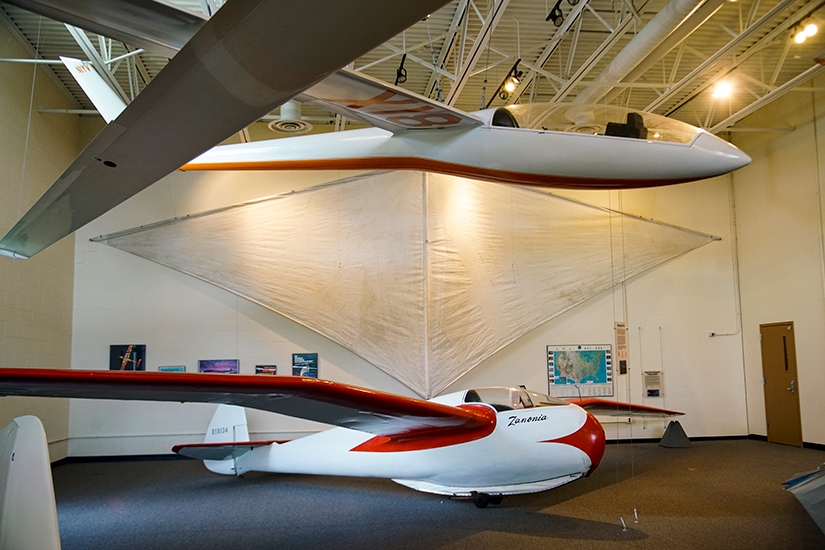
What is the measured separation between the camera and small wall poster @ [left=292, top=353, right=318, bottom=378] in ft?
27.7

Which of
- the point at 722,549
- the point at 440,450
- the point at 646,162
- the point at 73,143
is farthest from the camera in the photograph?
the point at 73,143

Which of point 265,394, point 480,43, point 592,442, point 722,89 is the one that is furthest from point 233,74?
point 722,89

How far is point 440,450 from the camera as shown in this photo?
16.4 feet

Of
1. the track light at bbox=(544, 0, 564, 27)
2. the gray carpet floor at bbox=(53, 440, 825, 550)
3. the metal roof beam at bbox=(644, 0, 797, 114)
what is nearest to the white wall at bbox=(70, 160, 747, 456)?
the gray carpet floor at bbox=(53, 440, 825, 550)

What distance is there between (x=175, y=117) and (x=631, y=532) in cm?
429

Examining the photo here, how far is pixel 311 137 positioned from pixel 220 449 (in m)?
3.47

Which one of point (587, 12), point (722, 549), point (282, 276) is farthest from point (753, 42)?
point (282, 276)

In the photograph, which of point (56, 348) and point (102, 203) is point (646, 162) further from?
point (56, 348)

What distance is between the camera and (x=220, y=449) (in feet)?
20.6

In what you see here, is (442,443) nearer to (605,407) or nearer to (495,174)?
(495,174)

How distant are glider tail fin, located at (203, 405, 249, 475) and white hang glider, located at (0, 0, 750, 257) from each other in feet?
9.73

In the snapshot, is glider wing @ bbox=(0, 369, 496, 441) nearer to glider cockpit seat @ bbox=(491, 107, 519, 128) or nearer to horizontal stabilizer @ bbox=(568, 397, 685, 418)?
glider cockpit seat @ bbox=(491, 107, 519, 128)

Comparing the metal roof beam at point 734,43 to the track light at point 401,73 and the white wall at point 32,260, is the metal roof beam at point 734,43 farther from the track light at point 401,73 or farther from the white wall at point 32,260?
the white wall at point 32,260

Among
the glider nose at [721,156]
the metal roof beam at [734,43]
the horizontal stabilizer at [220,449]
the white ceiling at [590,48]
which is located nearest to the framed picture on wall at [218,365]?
the horizontal stabilizer at [220,449]
